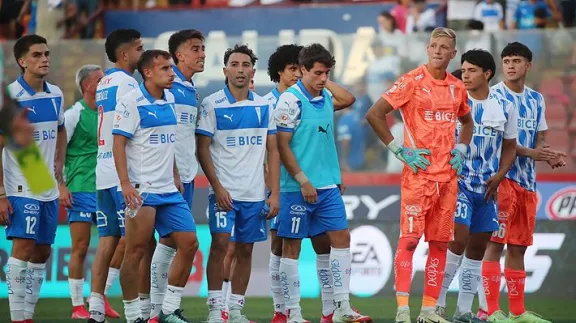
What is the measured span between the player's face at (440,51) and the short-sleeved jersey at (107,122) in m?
2.63

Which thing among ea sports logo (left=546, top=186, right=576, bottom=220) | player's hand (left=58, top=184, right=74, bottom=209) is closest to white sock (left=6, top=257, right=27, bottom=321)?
player's hand (left=58, top=184, right=74, bottom=209)

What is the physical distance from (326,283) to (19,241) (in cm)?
280

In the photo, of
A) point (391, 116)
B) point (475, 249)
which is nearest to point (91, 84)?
point (475, 249)

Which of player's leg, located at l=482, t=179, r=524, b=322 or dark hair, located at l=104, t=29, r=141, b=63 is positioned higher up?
dark hair, located at l=104, t=29, r=141, b=63

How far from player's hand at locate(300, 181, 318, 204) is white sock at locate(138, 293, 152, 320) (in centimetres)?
165

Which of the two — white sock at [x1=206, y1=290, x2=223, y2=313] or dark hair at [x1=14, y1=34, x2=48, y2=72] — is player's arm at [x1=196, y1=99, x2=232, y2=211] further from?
dark hair at [x1=14, y1=34, x2=48, y2=72]

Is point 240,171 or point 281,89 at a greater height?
point 281,89

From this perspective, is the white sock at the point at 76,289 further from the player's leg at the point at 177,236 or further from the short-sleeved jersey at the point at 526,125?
the short-sleeved jersey at the point at 526,125

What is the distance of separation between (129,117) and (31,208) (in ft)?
5.31

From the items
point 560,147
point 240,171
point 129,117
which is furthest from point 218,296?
point 560,147

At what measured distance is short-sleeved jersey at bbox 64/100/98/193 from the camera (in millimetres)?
12469

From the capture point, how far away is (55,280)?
15.9m

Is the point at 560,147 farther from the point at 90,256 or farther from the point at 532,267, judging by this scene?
the point at 90,256

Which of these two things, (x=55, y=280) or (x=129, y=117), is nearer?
(x=129, y=117)
